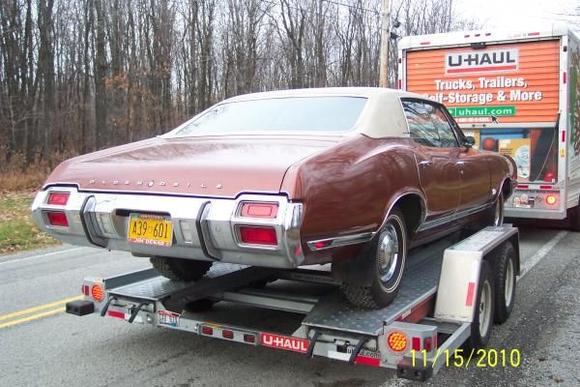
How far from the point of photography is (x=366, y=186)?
12.1 ft

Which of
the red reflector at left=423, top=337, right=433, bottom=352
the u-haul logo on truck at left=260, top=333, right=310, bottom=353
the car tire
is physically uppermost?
the car tire

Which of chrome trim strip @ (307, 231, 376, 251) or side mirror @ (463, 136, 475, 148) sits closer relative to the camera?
chrome trim strip @ (307, 231, 376, 251)

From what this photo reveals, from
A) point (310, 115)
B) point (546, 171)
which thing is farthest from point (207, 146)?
point (546, 171)

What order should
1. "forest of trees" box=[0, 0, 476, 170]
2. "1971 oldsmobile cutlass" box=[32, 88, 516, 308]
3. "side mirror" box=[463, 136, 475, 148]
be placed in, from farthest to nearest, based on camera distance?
"forest of trees" box=[0, 0, 476, 170]
"side mirror" box=[463, 136, 475, 148]
"1971 oldsmobile cutlass" box=[32, 88, 516, 308]

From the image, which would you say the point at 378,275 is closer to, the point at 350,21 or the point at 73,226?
the point at 73,226

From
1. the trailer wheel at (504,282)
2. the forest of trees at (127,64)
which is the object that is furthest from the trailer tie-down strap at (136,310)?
the forest of trees at (127,64)

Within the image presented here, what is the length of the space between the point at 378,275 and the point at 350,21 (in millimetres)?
36983

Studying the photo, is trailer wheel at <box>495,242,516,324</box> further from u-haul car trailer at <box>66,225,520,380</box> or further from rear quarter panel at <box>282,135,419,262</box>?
rear quarter panel at <box>282,135,419,262</box>

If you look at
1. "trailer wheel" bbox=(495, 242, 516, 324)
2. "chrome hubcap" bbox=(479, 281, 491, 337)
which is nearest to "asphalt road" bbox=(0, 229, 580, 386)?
"trailer wheel" bbox=(495, 242, 516, 324)

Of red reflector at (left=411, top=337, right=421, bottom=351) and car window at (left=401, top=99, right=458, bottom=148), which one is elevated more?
car window at (left=401, top=99, right=458, bottom=148)

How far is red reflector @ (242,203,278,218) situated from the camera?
3138 mm

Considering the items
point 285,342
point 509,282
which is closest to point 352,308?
point 285,342

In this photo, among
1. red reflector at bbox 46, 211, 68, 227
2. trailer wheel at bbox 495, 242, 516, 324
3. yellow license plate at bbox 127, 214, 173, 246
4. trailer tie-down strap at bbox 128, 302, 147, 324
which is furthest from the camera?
trailer wheel at bbox 495, 242, 516, 324

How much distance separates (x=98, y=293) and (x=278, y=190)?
193cm
